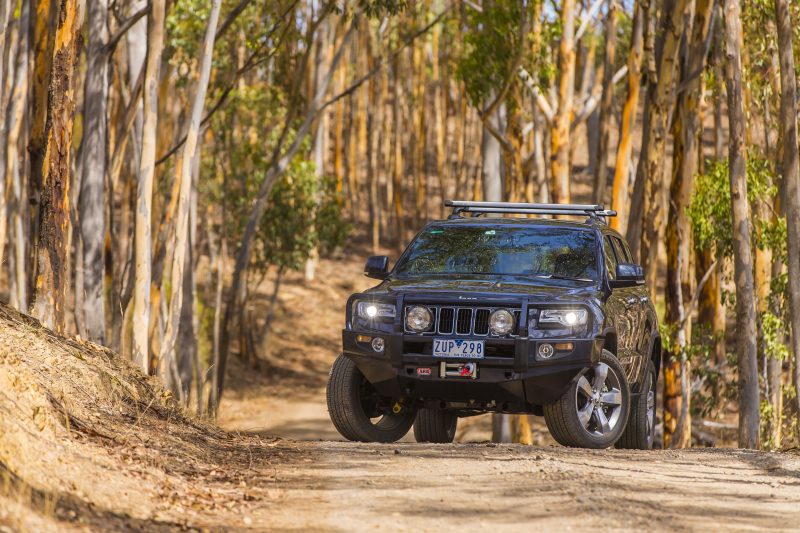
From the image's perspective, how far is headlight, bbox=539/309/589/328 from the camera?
8.05 metres

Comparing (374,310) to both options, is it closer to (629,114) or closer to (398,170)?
(629,114)

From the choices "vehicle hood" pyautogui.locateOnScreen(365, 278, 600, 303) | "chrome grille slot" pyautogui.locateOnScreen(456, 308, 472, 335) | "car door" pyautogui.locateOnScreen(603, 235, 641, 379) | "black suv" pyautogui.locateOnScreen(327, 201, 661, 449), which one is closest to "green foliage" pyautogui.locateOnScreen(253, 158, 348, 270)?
"black suv" pyautogui.locateOnScreen(327, 201, 661, 449)

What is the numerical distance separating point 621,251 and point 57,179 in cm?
527

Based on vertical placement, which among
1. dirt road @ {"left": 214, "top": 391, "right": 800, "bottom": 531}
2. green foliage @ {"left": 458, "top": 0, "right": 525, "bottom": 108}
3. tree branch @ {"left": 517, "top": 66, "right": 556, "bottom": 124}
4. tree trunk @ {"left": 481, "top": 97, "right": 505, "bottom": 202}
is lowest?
dirt road @ {"left": 214, "top": 391, "right": 800, "bottom": 531}

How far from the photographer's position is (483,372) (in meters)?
8.06

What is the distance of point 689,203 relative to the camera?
19234mm

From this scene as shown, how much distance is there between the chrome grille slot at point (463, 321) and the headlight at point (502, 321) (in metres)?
0.17

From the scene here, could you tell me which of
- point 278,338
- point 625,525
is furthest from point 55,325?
point 278,338

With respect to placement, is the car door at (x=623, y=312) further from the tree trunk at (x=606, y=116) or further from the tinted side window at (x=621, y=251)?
the tree trunk at (x=606, y=116)

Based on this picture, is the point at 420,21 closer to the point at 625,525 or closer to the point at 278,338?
the point at 278,338

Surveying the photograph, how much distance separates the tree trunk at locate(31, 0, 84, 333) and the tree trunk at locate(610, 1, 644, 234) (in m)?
9.51

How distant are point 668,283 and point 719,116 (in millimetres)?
8411

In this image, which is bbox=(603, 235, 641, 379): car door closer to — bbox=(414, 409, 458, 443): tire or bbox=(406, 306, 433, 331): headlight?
bbox=(406, 306, 433, 331): headlight

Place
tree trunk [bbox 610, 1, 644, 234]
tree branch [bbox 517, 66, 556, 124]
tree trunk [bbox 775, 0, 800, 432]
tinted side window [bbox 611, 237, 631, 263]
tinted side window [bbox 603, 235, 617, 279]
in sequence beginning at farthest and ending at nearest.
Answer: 1. tree branch [bbox 517, 66, 556, 124]
2. tree trunk [bbox 610, 1, 644, 234]
3. tree trunk [bbox 775, 0, 800, 432]
4. tinted side window [bbox 611, 237, 631, 263]
5. tinted side window [bbox 603, 235, 617, 279]
